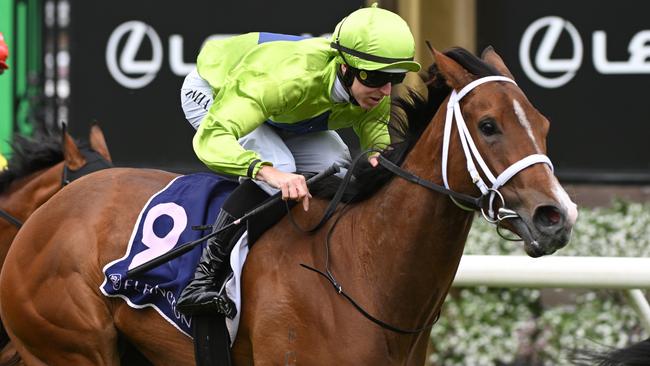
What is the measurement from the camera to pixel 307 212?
4133 millimetres

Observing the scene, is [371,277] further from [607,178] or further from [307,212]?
[607,178]

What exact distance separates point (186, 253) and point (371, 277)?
70 cm

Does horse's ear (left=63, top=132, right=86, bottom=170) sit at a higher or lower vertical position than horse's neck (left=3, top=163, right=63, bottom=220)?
higher

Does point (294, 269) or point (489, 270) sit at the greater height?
point (294, 269)

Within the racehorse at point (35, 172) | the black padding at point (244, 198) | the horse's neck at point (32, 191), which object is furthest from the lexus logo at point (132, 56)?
the black padding at point (244, 198)

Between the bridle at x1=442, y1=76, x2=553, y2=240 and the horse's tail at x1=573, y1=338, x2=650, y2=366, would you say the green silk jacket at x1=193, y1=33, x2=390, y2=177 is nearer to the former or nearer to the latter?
the bridle at x1=442, y1=76, x2=553, y2=240

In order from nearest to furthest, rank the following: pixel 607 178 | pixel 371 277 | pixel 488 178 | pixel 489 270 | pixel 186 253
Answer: pixel 488 178 < pixel 371 277 < pixel 186 253 < pixel 489 270 < pixel 607 178

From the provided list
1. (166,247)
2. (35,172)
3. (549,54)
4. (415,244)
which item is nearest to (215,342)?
(166,247)

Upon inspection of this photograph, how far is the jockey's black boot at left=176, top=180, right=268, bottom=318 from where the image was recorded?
13.2ft

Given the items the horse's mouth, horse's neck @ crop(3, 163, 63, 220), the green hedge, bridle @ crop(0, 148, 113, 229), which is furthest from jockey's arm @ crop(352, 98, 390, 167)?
the green hedge

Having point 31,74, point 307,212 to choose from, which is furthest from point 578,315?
point 31,74

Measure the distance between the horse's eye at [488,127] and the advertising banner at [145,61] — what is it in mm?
3845

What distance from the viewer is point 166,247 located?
14.0 ft

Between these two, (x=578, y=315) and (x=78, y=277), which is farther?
(x=578, y=315)
